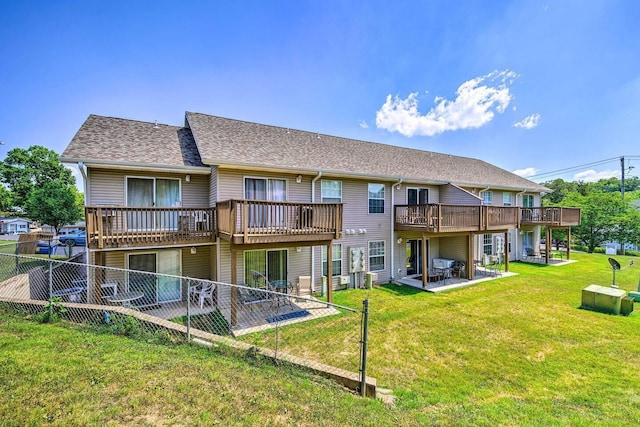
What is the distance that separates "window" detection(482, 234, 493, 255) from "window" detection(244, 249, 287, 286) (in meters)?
13.3

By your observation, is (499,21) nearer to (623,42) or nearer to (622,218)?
(623,42)

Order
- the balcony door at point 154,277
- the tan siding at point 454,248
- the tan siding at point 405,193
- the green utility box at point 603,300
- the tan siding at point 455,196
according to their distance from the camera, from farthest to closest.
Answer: the tan siding at point 454,248, the tan siding at point 455,196, the tan siding at point 405,193, the balcony door at point 154,277, the green utility box at point 603,300

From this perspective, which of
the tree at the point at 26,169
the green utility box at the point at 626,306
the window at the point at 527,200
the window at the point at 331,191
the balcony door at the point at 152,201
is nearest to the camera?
the balcony door at the point at 152,201

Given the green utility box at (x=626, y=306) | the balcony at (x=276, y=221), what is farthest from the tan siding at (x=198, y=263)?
the green utility box at (x=626, y=306)

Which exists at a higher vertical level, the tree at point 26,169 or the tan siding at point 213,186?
the tree at point 26,169

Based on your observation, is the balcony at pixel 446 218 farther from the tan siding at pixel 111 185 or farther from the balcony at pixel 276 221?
the tan siding at pixel 111 185

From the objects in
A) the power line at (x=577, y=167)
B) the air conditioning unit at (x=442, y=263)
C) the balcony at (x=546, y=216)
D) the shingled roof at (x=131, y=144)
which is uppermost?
the power line at (x=577, y=167)

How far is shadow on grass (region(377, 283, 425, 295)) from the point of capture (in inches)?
432

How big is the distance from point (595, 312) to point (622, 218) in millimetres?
21497

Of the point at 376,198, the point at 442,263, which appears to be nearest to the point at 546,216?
the point at 442,263

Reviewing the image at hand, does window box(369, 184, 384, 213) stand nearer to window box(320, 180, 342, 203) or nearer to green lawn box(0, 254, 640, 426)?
window box(320, 180, 342, 203)

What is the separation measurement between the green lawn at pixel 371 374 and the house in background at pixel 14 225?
2252 inches

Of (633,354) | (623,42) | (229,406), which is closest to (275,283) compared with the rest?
(229,406)

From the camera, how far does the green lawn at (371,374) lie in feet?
10.2
